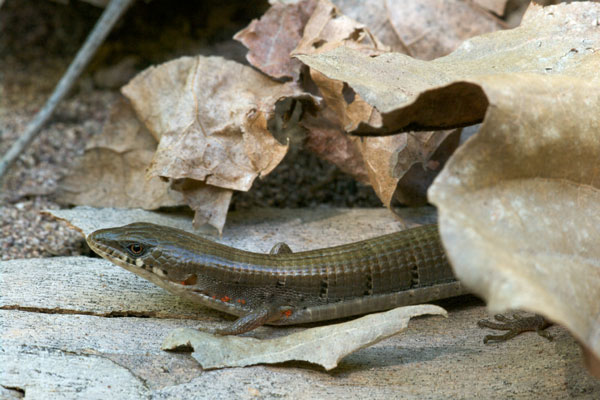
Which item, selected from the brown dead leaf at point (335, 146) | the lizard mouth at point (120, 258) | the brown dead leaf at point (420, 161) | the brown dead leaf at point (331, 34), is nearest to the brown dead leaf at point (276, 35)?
the brown dead leaf at point (331, 34)

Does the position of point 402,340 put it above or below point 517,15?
below

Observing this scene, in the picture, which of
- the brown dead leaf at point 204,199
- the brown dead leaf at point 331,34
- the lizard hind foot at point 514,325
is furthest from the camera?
the brown dead leaf at point 331,34

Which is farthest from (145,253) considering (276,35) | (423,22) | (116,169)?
(423,22)

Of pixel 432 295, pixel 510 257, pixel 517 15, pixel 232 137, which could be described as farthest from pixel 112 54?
pixel 510 257

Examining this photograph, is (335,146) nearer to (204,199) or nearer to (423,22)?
(204,199)

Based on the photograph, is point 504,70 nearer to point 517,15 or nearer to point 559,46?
point 559,46

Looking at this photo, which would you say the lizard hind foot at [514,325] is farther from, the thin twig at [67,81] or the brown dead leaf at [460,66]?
the thin twig at [67,81]
